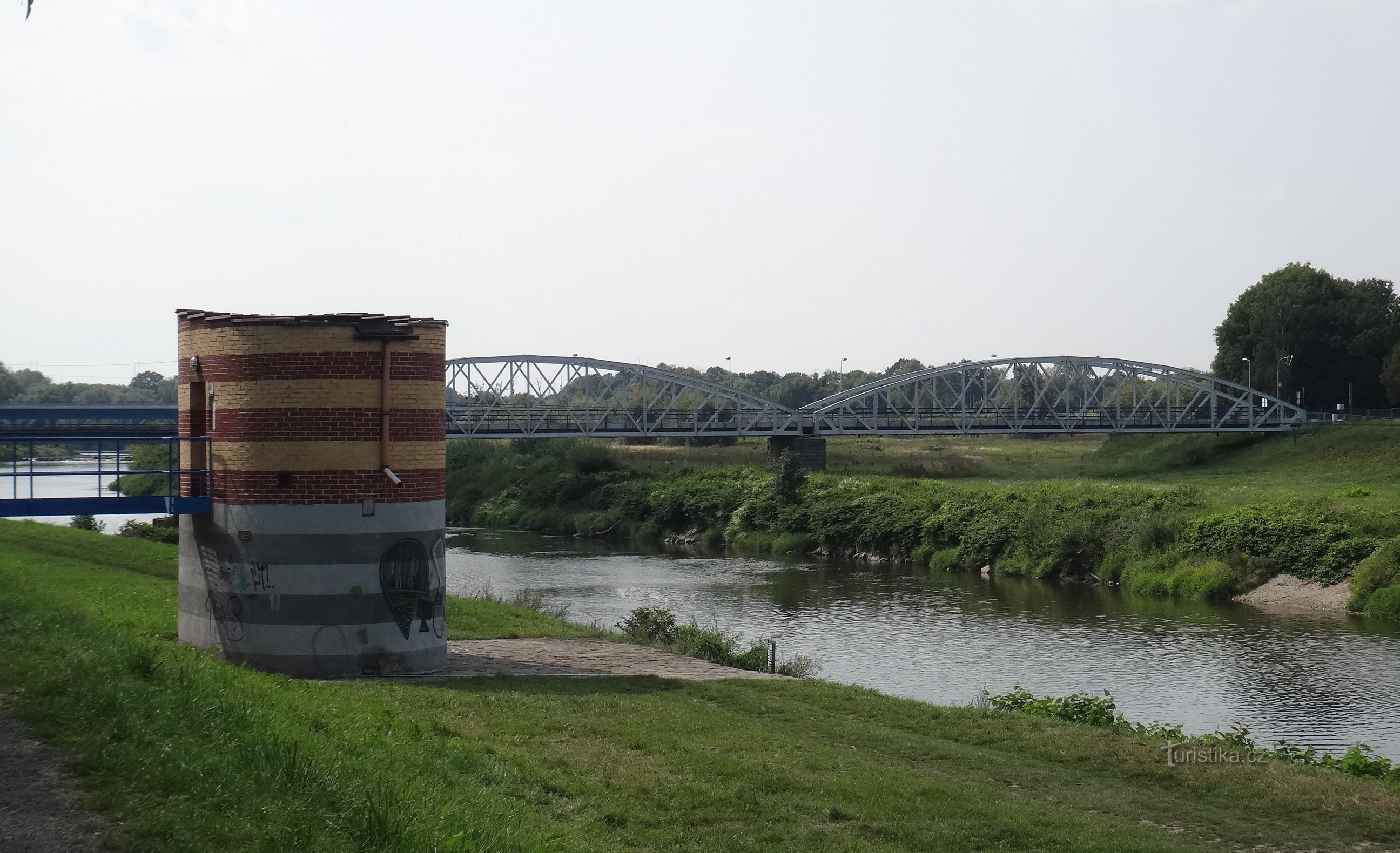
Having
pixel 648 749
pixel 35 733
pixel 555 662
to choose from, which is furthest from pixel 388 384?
pixel 35 733

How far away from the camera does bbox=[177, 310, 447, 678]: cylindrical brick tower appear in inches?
723

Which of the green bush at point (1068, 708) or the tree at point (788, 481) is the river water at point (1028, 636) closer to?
the green bush at point (1068, 708)

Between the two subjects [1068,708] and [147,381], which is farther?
[147,381]

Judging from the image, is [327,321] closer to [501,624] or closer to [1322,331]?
[501,624]

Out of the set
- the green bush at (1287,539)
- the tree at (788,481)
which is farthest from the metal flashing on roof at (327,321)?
the tree at (788,481)

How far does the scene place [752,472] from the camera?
225ft

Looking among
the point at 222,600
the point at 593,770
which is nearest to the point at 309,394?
the point at 222,600

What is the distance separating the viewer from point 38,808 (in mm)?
7770

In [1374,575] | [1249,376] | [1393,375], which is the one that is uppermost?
[1249,376]

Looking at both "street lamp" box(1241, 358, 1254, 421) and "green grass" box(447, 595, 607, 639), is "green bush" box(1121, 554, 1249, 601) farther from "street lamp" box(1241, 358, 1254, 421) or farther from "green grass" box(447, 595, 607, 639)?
"street lamp" box(1241, 358, 1254, 421)

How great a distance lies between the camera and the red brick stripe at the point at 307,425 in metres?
18.4

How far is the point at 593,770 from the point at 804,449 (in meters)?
66.0

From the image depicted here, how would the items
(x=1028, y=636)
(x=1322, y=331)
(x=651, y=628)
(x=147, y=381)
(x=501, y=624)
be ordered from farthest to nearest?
(x=147, y=381) < (x=1322, y=331) < (x=1028, y=636) < (x=651, y=628) < (x=501, y=624)

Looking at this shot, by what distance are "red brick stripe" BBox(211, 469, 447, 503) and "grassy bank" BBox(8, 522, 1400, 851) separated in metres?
2.41
